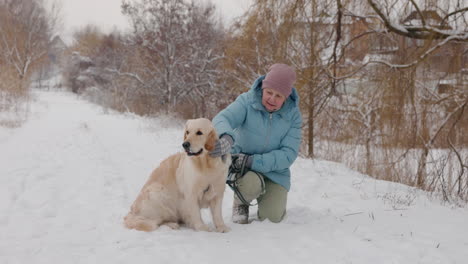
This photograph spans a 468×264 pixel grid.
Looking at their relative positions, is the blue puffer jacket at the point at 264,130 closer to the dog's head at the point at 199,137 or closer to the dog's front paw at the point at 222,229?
the dog's head at the point at 199,137

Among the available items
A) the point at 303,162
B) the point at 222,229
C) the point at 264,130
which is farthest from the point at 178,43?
the point at 222,229

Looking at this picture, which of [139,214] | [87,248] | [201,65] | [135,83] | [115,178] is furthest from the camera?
[135,83]

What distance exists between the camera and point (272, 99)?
115 inches

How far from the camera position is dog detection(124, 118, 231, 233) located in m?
2.48

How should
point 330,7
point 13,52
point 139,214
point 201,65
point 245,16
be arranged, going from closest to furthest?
point 139,214
point 330,7
point 245,16
point 201,65
point 13,52

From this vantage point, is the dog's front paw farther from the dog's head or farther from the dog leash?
the dog's head

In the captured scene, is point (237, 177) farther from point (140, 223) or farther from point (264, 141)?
point (140, 223)

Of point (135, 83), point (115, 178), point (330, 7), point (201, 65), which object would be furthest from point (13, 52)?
point (330, 7)

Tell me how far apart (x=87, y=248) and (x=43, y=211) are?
4.07 feet

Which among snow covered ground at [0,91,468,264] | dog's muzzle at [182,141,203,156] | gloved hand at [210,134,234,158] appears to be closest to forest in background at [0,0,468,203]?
snow covered ground at [0,91,468,264]

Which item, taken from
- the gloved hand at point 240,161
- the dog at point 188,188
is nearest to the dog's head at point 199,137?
the dog at point 188,188

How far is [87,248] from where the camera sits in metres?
2.20

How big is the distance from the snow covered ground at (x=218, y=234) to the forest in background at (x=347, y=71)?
766mm

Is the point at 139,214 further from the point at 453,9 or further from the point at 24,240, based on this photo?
the point at 453,9
